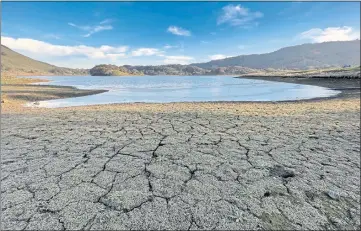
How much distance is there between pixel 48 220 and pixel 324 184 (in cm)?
415

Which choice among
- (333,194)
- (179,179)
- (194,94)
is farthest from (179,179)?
(194,94)

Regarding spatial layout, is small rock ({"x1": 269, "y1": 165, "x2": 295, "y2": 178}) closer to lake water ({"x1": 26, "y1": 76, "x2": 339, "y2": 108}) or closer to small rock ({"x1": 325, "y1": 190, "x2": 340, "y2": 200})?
small rock ({"x1": 325, "y1": 190, "x2": 340, "y2": 200})

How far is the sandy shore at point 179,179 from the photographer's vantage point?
277cm

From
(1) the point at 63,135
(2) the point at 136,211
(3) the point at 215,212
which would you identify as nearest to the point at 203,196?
(3) the point at 215,212

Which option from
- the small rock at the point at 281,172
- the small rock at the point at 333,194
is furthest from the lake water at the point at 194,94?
the small rock at the point at 333,194

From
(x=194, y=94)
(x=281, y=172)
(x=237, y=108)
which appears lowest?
(x=194, y=94)

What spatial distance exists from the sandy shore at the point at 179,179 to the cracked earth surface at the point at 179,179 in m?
0.01

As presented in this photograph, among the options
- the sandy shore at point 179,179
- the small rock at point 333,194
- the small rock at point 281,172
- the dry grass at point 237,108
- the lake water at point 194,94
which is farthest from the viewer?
the lake water at point 194,94

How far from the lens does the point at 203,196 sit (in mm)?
3227

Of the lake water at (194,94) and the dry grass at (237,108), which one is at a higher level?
the dry grass at (237,108)

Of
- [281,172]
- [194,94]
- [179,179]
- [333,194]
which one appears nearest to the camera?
[333,194]

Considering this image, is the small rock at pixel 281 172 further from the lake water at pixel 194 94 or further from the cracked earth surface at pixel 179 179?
the lake water at pixel 194 94

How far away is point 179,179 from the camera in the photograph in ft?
12.1

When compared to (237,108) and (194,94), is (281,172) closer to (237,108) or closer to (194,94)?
(237,108)
